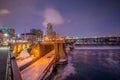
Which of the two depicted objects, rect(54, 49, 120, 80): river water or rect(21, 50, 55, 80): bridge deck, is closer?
rect(21, 50, 55, 80): bridge deck

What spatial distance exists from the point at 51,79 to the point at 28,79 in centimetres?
868

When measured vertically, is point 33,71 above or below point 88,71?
above

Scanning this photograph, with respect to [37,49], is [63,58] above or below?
below

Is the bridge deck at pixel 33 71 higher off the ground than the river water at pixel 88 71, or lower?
higher

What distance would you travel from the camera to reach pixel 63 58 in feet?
161

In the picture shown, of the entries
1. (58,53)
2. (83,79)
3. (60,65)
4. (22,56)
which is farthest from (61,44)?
(83,79)

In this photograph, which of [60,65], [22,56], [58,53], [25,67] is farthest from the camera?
[58,53]

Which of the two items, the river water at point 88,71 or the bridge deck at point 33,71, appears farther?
the river water at point 88,71

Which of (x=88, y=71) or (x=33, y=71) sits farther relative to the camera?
(x=88, y=71)

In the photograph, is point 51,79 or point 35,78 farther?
point 51,79

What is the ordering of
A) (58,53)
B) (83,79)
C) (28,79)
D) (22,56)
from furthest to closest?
(58,53), (22,56), (83,79), (28,79)

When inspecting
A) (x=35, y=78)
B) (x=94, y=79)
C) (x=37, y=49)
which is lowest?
(x=94, y=79)

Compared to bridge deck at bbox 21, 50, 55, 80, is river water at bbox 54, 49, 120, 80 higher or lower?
lower

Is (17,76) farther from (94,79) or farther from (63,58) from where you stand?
(63,58)
